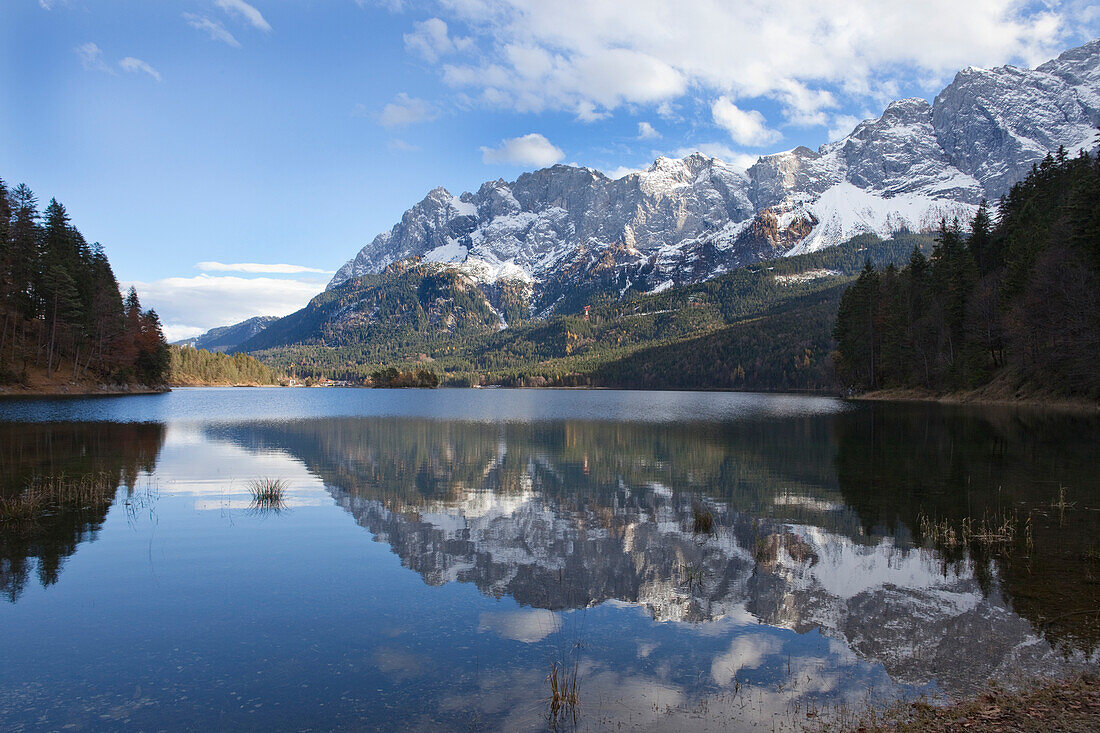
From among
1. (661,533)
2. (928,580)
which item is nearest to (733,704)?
(928,580)

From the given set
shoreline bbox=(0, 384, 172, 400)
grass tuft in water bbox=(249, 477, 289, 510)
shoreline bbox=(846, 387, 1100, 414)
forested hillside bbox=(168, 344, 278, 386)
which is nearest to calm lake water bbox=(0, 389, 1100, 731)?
grass tuft in water bbox=(249, 477, 289, 510)

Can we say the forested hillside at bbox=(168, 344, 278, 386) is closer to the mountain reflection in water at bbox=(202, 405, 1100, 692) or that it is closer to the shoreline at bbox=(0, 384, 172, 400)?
the shoreline at bbox=(0, 384, 172, 400)

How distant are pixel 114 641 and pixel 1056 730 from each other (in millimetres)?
14463

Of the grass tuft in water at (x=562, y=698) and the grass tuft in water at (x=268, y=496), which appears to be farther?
the grass tuft in water at (x=268, y=496)

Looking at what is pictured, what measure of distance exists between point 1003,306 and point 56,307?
118839 millimetres

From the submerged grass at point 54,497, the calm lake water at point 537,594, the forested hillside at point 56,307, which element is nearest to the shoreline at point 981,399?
the calm lake water at point 537,594

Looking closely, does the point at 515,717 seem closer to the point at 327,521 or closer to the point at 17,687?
the point at 17,687

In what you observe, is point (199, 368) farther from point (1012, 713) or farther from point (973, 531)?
point (1012, 713)

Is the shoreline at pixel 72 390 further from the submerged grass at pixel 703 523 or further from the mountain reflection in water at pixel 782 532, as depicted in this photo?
the submerged grass at pixel 703 523

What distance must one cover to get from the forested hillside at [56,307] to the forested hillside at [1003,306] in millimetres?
110601

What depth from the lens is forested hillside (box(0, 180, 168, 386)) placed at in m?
79.4

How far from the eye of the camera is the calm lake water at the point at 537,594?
8.93m

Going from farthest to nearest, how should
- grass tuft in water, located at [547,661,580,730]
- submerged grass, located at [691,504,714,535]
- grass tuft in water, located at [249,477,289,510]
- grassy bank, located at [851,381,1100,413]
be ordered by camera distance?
1. grassy bank, located at [851,381,1100,413]
2. grass tuft in water, located at [249,477,289,510]
3. submerged grass, located at [691,504,714,535]
4. grass tuft in water, located at [547,661,580,730]

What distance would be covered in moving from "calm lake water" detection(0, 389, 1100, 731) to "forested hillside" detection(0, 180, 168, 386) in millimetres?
68370
